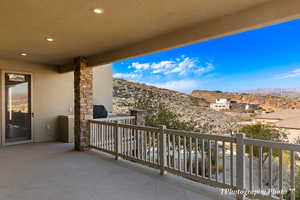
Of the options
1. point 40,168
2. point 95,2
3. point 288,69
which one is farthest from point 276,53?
point 40,168

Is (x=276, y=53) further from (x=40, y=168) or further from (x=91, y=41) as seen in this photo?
(x=40, y=168)

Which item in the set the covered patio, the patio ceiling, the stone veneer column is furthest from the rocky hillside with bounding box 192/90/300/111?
the stone veneer column

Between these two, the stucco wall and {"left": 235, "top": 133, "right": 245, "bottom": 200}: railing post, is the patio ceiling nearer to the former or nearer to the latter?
{"left": 235, "top": 133, "right": 245, "bottom": 200}: railing post

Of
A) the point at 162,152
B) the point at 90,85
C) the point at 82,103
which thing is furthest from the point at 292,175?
the point at 90,85

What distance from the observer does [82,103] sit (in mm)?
5520

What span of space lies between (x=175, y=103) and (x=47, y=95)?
22.6 ft

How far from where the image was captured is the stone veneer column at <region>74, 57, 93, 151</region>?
5430 mm

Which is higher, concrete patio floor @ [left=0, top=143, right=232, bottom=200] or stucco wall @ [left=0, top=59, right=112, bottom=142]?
stucco wall @ [left=0, top=59, right=112, bottom=142]

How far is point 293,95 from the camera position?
7746 millimetres

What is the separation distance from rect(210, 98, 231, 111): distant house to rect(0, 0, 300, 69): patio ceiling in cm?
657

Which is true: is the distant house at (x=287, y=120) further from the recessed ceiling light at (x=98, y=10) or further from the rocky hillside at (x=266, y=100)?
the recessed ceiling light at (x=98, y=10)

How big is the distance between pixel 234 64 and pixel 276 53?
2232 millimetres

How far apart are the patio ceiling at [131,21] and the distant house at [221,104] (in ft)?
21.5

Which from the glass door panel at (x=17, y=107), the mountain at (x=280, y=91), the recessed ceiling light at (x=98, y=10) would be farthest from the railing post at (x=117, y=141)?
the mountain at (x=280, y=91)
